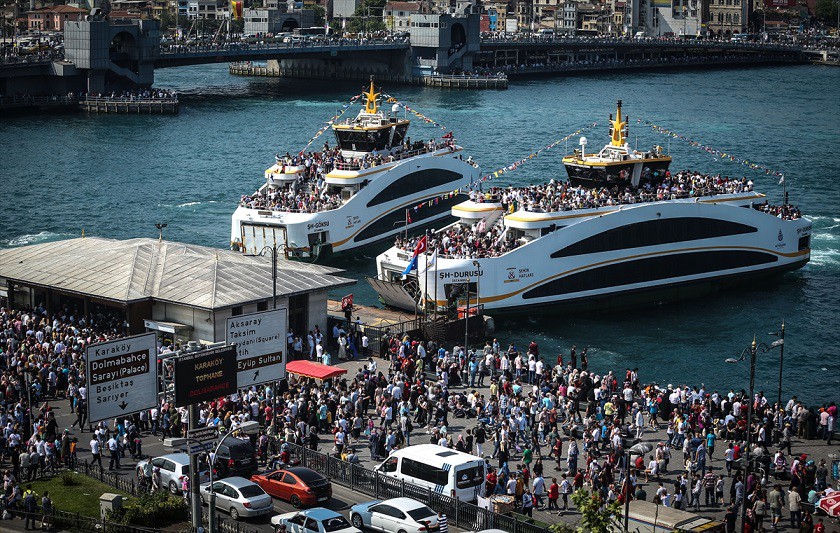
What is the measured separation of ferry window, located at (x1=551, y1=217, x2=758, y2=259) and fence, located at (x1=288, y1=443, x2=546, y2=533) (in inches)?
979

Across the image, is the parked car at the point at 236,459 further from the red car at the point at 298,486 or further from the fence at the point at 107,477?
the fence at the point at 107,477

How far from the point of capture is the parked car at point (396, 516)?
30438 millimetres

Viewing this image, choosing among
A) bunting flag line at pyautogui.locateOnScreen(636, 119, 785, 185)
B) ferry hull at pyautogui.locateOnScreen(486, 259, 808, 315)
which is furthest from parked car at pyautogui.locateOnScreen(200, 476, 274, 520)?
bunting flag line at pyautogui.locateOnScreen(636, 119, 785, 185)

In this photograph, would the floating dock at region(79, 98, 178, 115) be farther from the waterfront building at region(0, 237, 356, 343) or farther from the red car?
the red car

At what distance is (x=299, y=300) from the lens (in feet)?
160

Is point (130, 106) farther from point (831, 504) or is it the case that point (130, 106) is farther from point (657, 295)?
point (831, 504)

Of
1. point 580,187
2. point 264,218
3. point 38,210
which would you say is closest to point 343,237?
point 264,218

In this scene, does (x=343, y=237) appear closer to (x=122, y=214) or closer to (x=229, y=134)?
(x=122, y=214)

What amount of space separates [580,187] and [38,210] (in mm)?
39771

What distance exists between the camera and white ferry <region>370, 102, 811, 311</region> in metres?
57.0

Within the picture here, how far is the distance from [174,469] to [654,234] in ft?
109

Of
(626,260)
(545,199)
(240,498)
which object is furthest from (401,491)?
(626,260)

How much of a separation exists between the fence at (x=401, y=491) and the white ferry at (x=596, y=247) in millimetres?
17960

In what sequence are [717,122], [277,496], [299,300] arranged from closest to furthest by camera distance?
1. [277,496]
2. [299,300]
3. [717,122]
